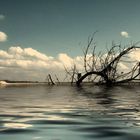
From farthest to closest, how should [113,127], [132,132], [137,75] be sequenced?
1. [137,75]
2. [113,127]
3. [132,132]

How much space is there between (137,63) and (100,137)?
→ 27.9 metres

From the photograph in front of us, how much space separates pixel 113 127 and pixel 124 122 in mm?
725

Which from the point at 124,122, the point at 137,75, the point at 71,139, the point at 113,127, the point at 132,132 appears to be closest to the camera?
the point at 71,139

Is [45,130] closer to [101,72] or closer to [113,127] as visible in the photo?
[113,127]

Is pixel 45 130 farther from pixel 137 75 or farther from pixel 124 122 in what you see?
pixel 137 75

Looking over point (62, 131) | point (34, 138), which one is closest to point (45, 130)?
point (62, 131)

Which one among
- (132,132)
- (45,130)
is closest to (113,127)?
(132,132)

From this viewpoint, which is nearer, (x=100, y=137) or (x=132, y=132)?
(x=100, y=137)

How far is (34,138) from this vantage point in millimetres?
4656

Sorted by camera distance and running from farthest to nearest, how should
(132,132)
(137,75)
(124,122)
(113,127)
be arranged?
(137,75), (124,122), (113,127), (132,132)

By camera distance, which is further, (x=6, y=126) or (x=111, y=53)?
Result: (x=111, y=53)

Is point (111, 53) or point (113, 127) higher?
point (111, 53)

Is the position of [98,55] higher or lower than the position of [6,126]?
higher

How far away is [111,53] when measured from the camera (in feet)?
107
